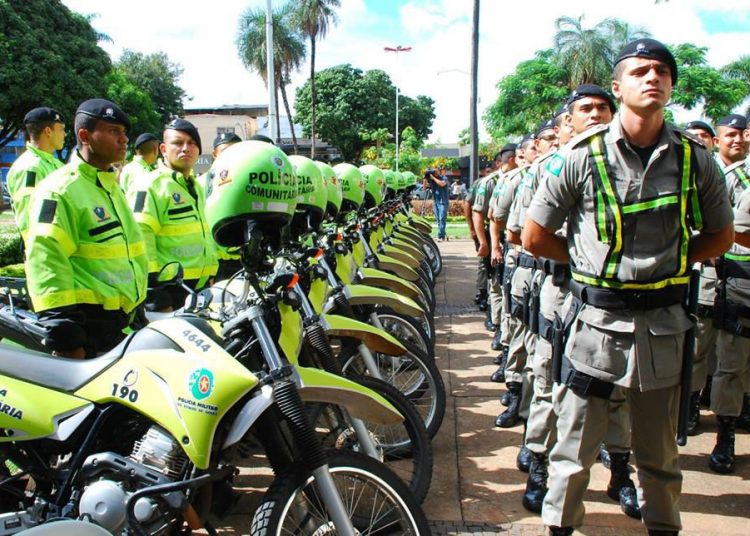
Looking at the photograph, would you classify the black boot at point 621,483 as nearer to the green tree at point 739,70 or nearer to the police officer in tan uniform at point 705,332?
the police officer in tan uniform at point 705,332

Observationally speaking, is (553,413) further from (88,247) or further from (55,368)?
(88,247)

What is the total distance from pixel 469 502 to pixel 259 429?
1546mm

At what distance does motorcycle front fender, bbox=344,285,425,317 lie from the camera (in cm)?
439

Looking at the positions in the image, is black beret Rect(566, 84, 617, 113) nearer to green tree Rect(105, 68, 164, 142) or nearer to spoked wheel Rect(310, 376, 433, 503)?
spoked wheel Rect(310, 376, 433, 503)

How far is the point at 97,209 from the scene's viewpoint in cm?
339

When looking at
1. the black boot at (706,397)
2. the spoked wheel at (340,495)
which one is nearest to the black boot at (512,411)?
the black boot at (706,397)

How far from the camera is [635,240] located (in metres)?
2.55

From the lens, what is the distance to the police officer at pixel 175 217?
455cm

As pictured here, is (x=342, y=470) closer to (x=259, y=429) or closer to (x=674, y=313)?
(x=259, y=429)

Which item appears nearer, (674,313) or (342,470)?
(342,470)

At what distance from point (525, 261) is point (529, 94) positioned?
33480 millimetres

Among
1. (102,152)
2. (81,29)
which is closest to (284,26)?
(81,29)

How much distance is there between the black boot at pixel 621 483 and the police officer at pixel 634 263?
669 mm

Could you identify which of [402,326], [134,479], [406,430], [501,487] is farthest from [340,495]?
[402,326]
